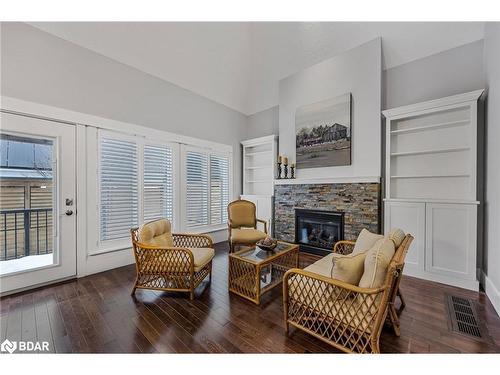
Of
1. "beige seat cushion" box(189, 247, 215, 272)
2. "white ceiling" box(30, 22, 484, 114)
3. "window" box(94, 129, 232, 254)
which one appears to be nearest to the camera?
"beige seat cushion" box(189, 247, 215, 272)

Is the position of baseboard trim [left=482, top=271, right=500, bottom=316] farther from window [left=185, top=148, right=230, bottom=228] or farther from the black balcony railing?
the black balcony railing

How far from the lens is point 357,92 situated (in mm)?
3463

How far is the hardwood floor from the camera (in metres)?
1.58

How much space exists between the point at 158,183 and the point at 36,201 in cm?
153

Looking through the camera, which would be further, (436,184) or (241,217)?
(241,217)

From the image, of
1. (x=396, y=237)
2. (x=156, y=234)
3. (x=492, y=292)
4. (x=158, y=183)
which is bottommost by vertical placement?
(x=492, y=292)

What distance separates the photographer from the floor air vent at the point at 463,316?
1.76 meters

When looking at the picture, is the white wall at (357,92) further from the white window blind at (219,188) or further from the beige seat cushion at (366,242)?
the white window blind at (219,188)

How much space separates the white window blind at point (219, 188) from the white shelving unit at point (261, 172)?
1.58ft

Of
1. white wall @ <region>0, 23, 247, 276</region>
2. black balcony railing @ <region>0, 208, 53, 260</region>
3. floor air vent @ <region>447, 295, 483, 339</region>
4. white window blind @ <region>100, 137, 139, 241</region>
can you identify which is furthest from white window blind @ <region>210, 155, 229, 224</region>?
floor air vent @ <region>447, 295, 483, 339</region>

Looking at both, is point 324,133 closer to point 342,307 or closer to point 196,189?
point 196,189

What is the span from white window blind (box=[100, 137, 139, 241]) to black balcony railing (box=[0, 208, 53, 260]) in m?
0.58

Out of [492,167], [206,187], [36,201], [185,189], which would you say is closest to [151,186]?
[185,189]

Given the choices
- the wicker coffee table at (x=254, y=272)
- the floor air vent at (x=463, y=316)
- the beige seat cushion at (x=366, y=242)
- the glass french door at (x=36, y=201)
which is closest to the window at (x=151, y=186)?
the glass french door at (x=36, y=201)
